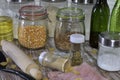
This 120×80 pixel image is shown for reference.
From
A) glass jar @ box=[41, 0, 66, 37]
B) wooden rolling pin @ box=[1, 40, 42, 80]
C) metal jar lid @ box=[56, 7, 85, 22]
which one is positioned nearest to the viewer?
wooden rolling pin @ box=[1, 40, 42, 80]

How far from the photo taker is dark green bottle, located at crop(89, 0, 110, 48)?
0.94m

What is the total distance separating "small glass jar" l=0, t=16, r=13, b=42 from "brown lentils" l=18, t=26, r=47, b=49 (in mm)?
45

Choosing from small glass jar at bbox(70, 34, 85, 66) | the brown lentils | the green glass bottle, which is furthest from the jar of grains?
the green glass bottle

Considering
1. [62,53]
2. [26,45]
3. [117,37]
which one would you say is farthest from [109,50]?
[26,45]

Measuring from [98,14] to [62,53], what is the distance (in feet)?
0.59

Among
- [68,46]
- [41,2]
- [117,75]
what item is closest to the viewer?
[117,75]

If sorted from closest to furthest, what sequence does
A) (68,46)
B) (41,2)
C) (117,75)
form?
(117,75) < (68,46) < (41,2)

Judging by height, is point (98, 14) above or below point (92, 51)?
above

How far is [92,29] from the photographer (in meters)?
0.98

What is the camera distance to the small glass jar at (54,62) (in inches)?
31.2

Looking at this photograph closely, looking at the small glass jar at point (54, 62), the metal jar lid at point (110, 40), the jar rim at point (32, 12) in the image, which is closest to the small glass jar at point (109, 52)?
the metal jar lid at point (110, 40)

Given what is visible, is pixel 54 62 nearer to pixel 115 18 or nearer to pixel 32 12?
pixel 32 12

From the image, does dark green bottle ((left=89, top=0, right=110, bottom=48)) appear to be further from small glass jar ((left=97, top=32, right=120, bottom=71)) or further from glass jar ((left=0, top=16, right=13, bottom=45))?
glass jar ((left=0, top=16, right=13, bottom=45))

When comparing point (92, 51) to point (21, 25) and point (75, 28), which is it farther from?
point (21, 25)
